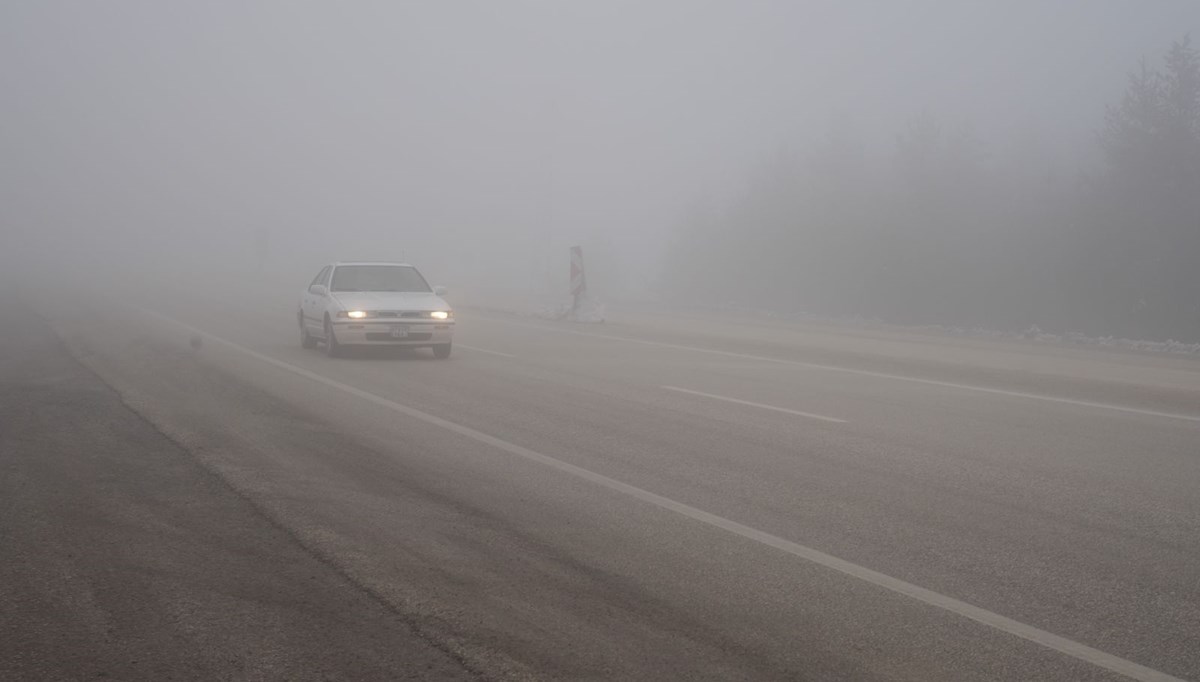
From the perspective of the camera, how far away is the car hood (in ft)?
56.1

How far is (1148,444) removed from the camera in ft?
33.1

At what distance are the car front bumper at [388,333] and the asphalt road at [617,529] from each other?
10.7 feet

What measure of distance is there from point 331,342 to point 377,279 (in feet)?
6.22

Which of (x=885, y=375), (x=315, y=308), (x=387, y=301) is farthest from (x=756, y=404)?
(x=315, y=308)

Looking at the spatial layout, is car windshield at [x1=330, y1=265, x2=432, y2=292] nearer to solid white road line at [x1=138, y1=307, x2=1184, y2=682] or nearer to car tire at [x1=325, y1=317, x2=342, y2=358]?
car tire at [x1=325, y1=317, x2=342, y2=358]

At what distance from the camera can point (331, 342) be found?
1708cm

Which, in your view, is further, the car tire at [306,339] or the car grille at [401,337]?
the car tire at [306,339]

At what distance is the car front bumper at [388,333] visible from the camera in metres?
16.8

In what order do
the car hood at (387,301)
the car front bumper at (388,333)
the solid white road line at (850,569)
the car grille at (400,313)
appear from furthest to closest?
1. the car hood at (387,301)
2. the car grille at (400,313)
3. the car front bumper at (388,333)
4. the solid white road line at (850,569)

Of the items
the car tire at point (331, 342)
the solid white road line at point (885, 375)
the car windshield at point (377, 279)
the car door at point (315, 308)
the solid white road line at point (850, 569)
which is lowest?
the solid white road line at point (885, 375)

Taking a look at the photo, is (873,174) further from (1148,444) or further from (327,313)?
(1148,444)

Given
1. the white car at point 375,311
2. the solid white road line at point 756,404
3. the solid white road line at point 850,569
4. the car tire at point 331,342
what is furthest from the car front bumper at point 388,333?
the solid white road line at point 850,569

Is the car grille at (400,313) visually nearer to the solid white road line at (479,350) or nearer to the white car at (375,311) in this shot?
the white car at (375,311)

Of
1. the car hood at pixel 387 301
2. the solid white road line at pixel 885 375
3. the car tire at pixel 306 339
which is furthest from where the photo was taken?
the car tire at pixel 306 339
